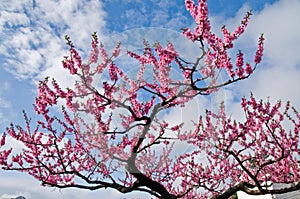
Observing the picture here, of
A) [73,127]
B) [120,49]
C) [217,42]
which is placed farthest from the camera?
[73,127]

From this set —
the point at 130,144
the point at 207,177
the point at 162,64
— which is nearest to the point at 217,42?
the point at 162,64

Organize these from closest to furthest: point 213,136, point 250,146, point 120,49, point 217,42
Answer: point 217,42 → point 120,49 → point 213,136 → point 250,146

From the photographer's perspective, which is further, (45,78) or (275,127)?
(275,127)

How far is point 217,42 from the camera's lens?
5.05 m

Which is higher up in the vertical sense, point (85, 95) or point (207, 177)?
point (85, 95)

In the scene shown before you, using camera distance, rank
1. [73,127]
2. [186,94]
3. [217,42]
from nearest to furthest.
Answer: [217,42] < [186,94] < [73,127]

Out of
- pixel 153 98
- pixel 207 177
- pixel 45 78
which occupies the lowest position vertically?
pixel 207 177

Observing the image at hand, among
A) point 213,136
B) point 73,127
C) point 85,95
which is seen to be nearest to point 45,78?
point 85,95

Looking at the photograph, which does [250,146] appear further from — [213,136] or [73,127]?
[73,127]

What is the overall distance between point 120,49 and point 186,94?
1.79 m

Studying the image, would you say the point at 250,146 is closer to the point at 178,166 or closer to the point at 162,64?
the point at 178,166

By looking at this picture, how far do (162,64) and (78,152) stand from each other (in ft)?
13.6

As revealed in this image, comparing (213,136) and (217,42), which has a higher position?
(217,42)

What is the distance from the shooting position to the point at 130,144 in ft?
23.2
